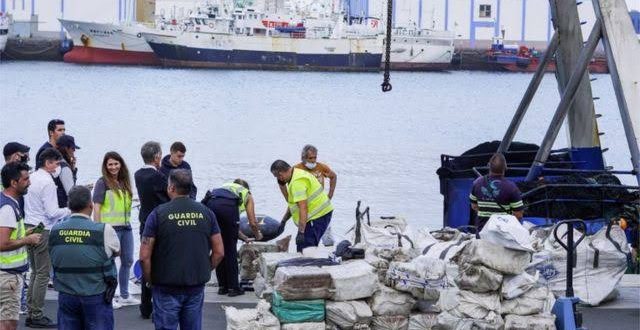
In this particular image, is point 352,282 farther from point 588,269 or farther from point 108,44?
point 108,44

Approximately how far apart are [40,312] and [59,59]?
129m

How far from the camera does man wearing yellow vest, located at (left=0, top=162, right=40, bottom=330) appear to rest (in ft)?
31.9

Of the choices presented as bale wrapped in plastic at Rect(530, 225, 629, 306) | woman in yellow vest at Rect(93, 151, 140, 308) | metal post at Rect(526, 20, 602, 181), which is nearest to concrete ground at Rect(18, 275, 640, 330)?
bale wrapped in plastic at Rect(530, 225, 629, 306)

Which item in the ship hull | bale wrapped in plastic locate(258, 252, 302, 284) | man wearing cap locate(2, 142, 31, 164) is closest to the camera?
bale wrapped in plastic locate(258, 252, 302, 284)

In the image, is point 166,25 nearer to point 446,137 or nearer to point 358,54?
point 358,54

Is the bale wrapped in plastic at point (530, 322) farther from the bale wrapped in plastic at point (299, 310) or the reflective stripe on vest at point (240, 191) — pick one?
the reflective stripe on vest at point (240, 191)

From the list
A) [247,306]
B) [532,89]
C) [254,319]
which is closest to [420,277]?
[254,319]

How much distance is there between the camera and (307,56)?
13038cm

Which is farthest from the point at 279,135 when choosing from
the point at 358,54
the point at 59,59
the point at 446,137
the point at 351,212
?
the point at 59,59

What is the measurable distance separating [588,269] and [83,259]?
18.5 feet

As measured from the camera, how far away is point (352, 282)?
10.4 metres

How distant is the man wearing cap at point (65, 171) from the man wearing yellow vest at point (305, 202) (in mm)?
2062

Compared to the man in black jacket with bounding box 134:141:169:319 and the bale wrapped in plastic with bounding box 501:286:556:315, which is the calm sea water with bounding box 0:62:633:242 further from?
the bale wrapped in plastic with bounding box 501:286:556:315

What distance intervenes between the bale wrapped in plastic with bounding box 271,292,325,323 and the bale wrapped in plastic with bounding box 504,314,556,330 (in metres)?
1.45
